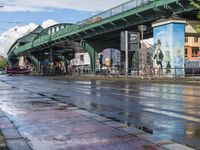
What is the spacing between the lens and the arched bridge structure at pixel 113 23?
49250 mm

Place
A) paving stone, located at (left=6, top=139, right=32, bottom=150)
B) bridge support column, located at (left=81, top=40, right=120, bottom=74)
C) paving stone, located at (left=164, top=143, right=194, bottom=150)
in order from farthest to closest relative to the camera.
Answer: bridge support column, located at (left=81, top=40, right=120, bottom=74), paving stone, located at (left=6, top=139, right=32, bottom=150), paving stone, located at (left=164, top=143, right=194, bottom=150)

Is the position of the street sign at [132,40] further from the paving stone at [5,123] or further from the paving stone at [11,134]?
the paving stone at [11,134]

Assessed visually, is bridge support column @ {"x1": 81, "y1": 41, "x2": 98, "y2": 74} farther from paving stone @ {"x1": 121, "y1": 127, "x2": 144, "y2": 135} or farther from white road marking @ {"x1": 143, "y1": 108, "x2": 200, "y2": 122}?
paving stone @ {"x1": 121, "y1": 127, "x2": 144, "y2": 135}

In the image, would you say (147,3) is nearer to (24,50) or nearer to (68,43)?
(68,43)

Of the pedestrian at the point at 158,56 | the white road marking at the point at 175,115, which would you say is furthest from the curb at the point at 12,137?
the pedestrian at the point at 158,56

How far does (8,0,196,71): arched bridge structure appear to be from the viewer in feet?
162

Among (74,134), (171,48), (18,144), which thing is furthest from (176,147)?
(171,48)

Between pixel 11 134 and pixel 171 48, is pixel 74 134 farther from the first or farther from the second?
pixel 171 48

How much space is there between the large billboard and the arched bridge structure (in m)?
1.40

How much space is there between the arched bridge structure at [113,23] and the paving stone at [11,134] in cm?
3675

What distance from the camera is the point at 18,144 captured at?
9117 mm

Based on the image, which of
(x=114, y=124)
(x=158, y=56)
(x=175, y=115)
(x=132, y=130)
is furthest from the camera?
(x=158, y=56)

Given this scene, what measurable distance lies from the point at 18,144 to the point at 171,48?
41.1 m

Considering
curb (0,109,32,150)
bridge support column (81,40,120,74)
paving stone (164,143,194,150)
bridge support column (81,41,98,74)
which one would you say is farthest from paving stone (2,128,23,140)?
bridge support column (81,41,98,74)
